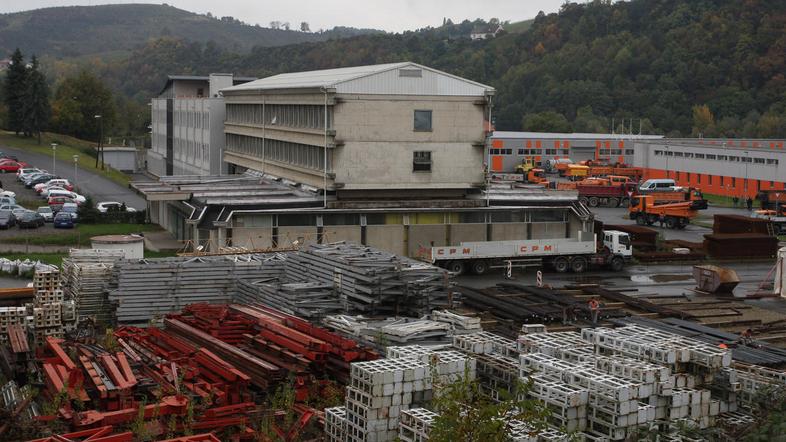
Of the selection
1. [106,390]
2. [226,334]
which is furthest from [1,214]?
[106,390]

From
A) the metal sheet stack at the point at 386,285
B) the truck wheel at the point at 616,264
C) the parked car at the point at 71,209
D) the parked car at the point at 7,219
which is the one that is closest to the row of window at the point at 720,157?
the truck wheel at the point at 616,264

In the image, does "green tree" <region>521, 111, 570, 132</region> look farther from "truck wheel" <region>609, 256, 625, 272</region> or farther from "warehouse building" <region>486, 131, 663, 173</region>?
"truck wheel" <region>609, 256, 625, 272</region>

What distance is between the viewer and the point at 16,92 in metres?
88.1

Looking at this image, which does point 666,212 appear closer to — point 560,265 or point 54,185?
point 560,265

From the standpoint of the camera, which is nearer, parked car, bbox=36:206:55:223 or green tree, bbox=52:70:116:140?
parked car, bbox=36:206:55:223

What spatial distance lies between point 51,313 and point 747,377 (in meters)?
16.5

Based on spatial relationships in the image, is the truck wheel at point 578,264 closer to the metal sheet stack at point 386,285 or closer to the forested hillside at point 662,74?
the metal sheet stack at point 386,285

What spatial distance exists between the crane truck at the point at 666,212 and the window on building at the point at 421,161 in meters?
18.4

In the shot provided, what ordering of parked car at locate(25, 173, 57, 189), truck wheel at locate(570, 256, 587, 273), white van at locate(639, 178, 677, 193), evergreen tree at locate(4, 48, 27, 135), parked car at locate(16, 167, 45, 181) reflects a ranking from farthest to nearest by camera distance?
evergreen tree at locate(4, 48, 27, 135), parked car at locate(16, 167, 45, 181), white van at locate(639, 178, 677, 193), parked car at locate(25, 173, 57, 189), truck wheel at locate(570, 256, 587, 273)

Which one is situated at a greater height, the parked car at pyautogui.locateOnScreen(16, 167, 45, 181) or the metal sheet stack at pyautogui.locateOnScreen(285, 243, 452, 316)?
the parked car at pyautogui.locateOnScreen(16, 167, 45, 181)

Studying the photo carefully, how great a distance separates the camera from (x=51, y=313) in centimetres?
2561

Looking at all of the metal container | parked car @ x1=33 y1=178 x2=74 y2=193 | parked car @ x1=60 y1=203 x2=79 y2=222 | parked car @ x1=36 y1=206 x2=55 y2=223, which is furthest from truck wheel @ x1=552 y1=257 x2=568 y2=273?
parked car @ x1=33 y1=178 x2=74 y2=193

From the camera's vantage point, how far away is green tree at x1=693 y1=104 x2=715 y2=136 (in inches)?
4988

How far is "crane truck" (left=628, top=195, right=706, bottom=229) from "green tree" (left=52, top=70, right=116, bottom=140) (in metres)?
59.8
